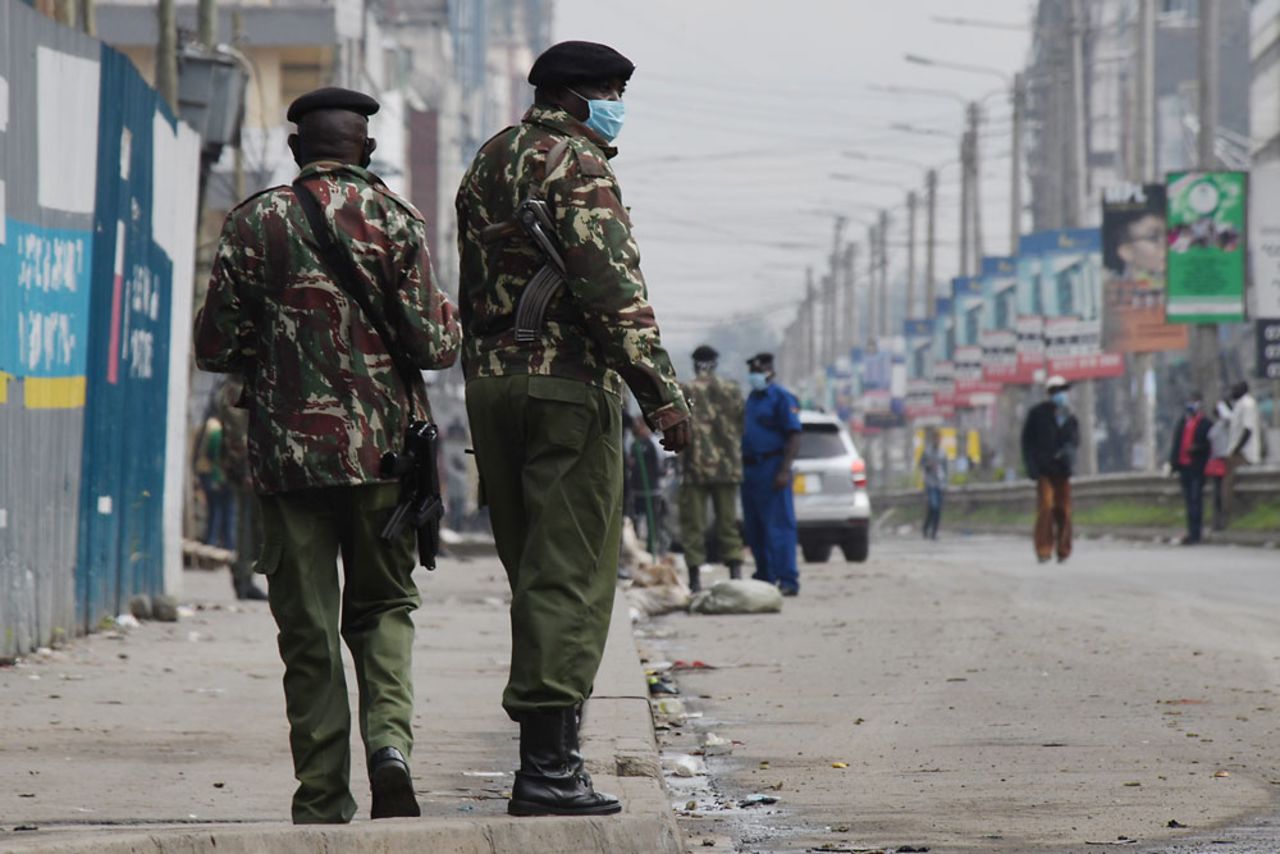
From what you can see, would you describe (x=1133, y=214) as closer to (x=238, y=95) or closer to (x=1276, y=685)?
(x=238, y=95)

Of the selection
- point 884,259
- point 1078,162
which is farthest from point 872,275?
point 1078,162

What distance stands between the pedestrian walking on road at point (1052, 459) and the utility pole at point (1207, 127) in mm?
10856

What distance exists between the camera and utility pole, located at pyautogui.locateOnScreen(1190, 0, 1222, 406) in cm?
3509

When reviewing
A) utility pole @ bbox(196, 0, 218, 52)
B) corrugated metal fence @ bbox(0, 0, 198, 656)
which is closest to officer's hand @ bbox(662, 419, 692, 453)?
corrugated metal fence @ bbox(0, 0, 198, 656)

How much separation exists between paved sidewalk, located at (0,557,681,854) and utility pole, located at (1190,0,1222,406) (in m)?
23.9

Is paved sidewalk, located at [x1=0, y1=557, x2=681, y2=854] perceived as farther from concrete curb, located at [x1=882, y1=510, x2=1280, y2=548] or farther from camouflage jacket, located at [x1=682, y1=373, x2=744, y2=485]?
concrete curb, located at [x1=882, y1=510, x2=1280, y2=548]

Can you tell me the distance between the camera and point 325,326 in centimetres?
565

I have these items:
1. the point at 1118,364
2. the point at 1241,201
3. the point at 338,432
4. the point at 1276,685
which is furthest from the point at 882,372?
the point at 338,432

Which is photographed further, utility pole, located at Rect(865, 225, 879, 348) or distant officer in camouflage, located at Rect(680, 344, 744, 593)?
utility pole, located at Rect(865, 225, 879, 348)

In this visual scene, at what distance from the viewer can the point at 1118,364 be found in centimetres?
4322

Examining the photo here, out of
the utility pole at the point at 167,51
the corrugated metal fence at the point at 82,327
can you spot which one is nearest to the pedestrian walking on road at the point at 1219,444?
the utility pole at the point at 167,51

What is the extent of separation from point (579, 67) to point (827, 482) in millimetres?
20702

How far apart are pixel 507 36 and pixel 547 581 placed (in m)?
150

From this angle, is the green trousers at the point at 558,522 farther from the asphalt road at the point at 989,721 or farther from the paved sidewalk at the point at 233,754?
the asphalt road at the point at 989,721
